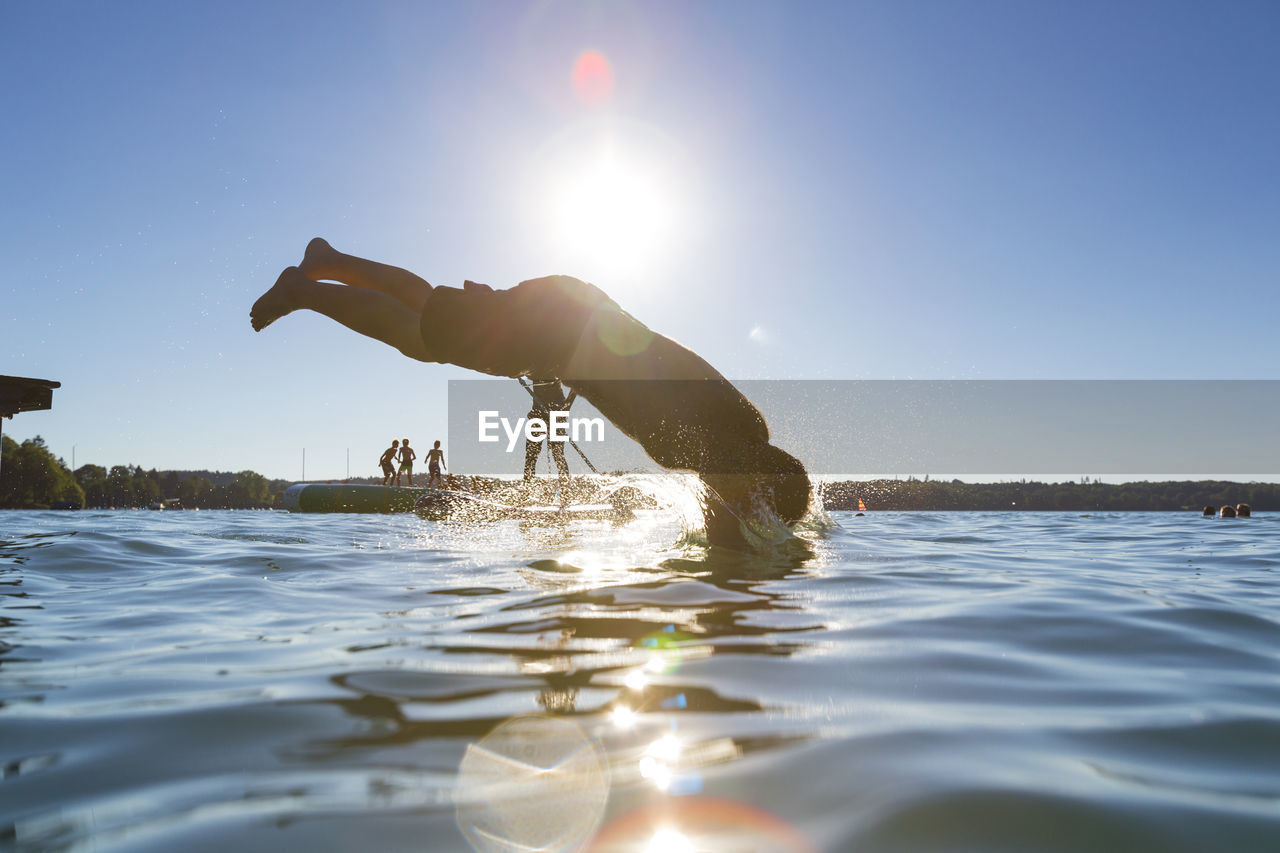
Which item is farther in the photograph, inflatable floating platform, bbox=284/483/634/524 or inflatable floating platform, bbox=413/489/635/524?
inflatable floating platform, bbox=284/483/634/524

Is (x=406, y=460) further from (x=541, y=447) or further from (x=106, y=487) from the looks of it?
(x=106, y=487)

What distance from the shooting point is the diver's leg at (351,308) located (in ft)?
16.5

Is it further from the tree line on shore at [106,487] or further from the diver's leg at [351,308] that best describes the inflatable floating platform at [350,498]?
the tree line on shore at [106,487]

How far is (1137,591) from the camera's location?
3.85 m

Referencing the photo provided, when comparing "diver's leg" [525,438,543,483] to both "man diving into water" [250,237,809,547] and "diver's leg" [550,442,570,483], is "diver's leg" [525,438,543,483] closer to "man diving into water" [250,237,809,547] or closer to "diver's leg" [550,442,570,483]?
A: "diver's leg" [550,442,570,483]

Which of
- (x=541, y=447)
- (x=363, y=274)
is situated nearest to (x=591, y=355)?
(x=363, y=274)

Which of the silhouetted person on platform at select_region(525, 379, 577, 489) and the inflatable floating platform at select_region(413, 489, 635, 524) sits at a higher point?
the silhouetted person on platform at select_region(525, 379, 577, 489)

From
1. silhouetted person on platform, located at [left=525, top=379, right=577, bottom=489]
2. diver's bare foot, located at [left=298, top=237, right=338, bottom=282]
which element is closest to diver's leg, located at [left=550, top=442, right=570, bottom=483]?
silhouetted person on platform, located at [left=525, top=379, right=577, bottom=489]

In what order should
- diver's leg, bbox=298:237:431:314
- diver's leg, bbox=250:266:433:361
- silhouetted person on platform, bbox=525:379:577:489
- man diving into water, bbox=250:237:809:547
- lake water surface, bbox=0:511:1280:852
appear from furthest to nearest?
1. silhouetted person on platform, bbox=525:379:577:489
2. diver's leg, bbox=298:237:431:314
3. diver's leg, bbox=250:266:433:361
4. man diving into water, bbox=250:237:809:547
5. lake water surface, bbox=0:511:1280:852

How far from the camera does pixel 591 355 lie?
199 inches

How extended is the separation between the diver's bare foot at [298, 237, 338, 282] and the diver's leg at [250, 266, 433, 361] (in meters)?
0.06

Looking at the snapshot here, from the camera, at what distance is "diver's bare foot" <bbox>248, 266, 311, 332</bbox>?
5.44 m

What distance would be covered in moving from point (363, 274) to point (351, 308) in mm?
452

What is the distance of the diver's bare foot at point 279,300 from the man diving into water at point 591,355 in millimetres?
142
